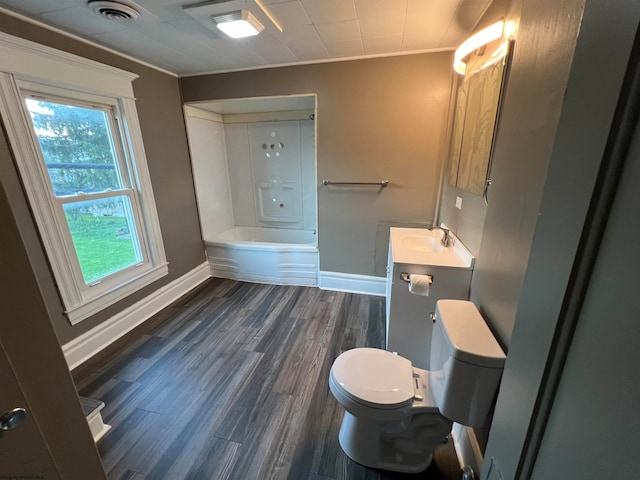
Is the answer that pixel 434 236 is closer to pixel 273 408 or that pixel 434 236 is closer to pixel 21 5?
pixel 273 408

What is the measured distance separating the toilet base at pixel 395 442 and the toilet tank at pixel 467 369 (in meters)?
0.22

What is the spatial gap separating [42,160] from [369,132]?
2.47m

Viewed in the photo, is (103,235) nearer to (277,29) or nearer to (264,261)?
(264,261)

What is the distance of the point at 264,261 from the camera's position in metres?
3.16

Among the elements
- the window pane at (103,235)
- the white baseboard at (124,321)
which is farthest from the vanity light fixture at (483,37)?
the white baseboard at (124,321)

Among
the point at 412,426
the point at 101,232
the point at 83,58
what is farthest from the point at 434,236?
the point at 83,58

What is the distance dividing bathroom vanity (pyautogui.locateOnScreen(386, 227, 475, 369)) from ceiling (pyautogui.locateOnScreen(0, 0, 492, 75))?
1469 millimetres

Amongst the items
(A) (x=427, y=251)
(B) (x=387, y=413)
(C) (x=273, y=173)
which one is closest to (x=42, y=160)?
(C) (x=273, y=173)

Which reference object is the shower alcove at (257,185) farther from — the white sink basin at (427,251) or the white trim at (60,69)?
→ the white sink basin at (427,251)

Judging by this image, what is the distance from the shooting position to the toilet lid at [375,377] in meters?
1.16

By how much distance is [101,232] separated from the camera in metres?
2.18

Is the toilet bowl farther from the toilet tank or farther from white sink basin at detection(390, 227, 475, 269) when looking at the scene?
white sink basin at detection(390, 227, 475, 269)

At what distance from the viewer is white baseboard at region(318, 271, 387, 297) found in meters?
2.91

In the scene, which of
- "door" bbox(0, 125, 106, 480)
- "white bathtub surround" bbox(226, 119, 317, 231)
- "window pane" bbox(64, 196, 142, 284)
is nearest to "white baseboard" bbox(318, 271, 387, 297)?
"white bathtub surround" bbox(226, 119, 317, 231)
